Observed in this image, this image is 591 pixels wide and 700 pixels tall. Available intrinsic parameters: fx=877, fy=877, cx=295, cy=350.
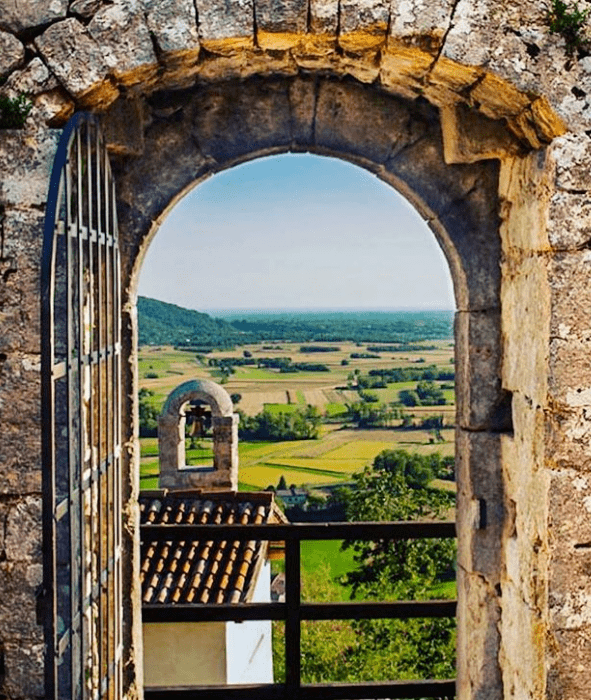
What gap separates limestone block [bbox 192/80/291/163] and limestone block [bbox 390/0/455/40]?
34.5 inches

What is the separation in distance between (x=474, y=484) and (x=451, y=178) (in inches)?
52.9

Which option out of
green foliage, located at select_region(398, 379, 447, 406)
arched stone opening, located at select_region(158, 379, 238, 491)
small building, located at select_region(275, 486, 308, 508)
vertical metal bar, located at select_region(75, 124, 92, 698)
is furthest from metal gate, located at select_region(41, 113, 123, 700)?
green foliage, located at select_region(398, 379, 447, 406)

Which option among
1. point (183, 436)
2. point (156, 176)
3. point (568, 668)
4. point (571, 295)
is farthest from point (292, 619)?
point (183, 436)

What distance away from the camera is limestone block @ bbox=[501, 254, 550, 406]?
3191 mm

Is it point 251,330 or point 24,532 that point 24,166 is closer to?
point 24,532

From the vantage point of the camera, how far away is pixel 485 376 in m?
3.83

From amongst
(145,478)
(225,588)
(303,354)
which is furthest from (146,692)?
(303,354)

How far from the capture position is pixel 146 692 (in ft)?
13.1

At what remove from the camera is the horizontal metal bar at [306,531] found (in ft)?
13.2

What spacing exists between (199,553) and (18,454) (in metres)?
5.58

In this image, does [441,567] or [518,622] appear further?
[441,567]

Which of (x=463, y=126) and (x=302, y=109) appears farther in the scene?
(x=302, y=109)

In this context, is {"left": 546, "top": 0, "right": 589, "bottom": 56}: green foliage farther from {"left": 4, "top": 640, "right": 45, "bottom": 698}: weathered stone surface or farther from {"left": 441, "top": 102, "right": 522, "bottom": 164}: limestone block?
{"left": 4, "top": 640, "right": 45, "bottom": 698}: weathered stone surface

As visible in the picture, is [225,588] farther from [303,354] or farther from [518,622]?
[303,354]
